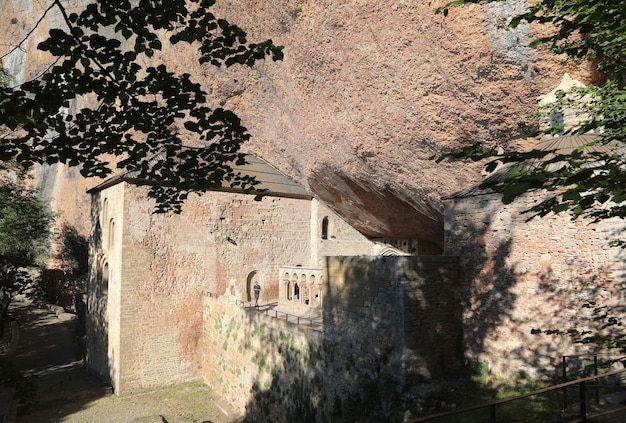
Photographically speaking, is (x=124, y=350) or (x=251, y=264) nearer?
(x=124, y=350)

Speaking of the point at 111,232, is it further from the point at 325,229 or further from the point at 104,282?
the point at 325,229

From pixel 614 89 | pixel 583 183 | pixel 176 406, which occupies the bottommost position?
pixel 176 406

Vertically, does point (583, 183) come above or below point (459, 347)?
above

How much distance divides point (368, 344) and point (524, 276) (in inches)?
140

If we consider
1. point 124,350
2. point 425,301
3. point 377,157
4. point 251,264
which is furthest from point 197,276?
point 425,301

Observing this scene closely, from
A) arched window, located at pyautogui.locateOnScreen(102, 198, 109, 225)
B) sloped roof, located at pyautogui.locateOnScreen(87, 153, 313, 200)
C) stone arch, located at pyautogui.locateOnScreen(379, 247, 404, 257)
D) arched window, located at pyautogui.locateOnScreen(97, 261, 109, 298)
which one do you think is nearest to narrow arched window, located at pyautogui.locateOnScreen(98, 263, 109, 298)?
arched window, located at pyautogui.locateOnScreen(97, 261, 109, 298)

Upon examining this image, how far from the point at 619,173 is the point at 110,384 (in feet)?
62.8

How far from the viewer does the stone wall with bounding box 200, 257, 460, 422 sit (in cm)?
884

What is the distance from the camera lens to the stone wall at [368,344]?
884 cm

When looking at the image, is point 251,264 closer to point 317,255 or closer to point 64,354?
point 317,255

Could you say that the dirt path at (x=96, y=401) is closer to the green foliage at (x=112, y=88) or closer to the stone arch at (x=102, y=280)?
the stone arch at (x=102, y=280)

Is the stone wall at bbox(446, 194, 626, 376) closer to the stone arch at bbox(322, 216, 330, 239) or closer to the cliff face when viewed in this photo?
the cliff face

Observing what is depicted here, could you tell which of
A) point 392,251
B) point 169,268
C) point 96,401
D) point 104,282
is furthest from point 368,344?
point 104,282

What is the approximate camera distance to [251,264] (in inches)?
785
